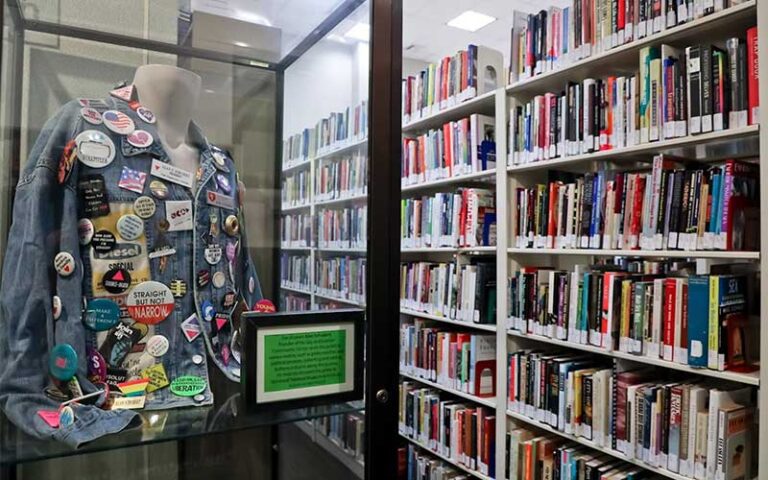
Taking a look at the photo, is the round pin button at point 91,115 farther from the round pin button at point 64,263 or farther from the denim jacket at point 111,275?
the round pin button at point 64,263

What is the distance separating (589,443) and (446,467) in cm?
100

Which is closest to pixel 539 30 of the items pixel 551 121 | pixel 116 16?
pixel 551 121

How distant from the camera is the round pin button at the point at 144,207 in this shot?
2.53 ft

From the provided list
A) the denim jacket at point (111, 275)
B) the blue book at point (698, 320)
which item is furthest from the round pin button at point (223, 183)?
the blue book at point (698, 320)

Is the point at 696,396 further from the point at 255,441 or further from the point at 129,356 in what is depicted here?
the point at 129,356

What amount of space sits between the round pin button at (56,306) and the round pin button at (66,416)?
124mm

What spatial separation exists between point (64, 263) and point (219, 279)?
214mm

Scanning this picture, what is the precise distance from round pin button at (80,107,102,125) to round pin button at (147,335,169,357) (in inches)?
13.1

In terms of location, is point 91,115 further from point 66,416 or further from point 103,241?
point 66,416

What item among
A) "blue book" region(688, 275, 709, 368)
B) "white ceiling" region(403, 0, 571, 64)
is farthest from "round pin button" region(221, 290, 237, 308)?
"white ceiling" region(403, 0, 571, 64)

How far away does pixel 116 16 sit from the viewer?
0.79 m

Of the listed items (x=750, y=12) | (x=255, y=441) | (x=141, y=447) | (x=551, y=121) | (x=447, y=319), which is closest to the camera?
(x=141, y=447)

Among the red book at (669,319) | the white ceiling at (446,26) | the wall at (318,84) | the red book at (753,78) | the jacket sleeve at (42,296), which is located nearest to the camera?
the jacket sleeve at (42,296)

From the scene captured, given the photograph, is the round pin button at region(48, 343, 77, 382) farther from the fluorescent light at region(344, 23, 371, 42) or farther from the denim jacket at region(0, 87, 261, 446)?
the fluorescent light at region(344, 23, 371, 42)
